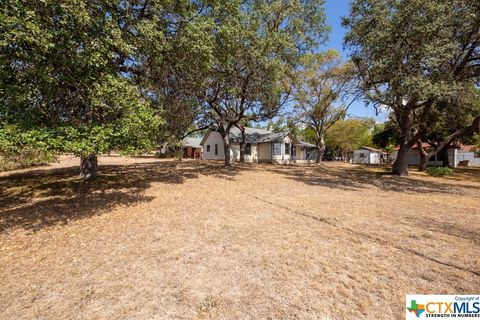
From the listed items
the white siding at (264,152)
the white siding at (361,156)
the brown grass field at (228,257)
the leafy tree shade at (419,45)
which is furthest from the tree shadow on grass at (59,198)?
the white siding at (361,156)

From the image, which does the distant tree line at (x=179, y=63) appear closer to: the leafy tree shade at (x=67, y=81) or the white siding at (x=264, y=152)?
the leafy tree shade at (x=67, y=81)

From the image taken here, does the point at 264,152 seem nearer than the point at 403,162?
No

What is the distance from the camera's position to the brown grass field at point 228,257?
3.27 metres

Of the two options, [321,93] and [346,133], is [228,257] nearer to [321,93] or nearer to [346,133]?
[321,93]

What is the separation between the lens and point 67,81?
6324mm

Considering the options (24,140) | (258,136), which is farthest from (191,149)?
(24,140)

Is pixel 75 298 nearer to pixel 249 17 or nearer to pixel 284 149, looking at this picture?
pixel 249 17

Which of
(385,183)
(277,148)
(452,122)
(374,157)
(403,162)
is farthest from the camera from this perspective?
(374,157)

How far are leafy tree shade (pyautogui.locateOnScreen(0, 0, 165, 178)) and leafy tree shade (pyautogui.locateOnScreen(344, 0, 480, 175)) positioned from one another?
12.1 m

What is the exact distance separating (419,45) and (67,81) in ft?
49.1

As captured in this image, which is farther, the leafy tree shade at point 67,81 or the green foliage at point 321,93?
the green foliage at point 321,93

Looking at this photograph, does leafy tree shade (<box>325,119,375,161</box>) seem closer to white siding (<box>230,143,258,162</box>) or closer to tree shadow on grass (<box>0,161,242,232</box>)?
white siding (<box>230,143,258,162</box>)

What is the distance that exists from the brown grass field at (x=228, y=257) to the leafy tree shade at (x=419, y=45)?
259 inches

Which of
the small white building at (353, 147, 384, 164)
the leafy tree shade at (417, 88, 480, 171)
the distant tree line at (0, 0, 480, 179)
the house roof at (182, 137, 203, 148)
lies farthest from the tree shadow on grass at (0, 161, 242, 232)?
the small white building at (353, 147, 384, 164)
